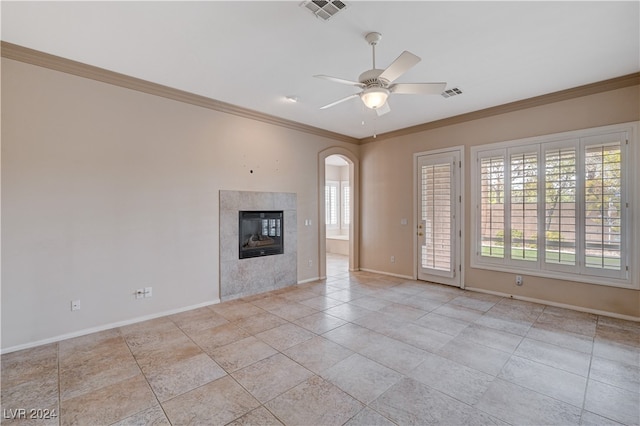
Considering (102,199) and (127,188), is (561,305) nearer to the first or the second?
(127,188)

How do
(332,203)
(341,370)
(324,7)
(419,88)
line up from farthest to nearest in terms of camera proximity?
(332,203) < (419,88) < (341,370) < (324,7)

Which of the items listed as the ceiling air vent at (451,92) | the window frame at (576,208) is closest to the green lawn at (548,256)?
the window frame at (576,208)

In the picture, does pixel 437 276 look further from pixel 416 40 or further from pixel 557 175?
pixel 416 40

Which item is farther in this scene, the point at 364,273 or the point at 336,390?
the point at 364,273

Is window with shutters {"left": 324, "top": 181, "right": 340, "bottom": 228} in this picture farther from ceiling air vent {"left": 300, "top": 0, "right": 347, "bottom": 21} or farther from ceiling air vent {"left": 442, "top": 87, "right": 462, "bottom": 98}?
ceiling air vent {"left": 300, "top": 0, "right": 347, "bottom": 21}

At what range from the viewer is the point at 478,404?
7.18 ft

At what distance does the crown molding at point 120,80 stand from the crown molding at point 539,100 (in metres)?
2.71

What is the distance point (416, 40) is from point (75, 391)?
4295 mm

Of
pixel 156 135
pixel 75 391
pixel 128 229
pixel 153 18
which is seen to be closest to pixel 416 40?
pixel 153 18

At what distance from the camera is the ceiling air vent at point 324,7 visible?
231 centimetres

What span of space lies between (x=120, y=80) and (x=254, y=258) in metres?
3.10

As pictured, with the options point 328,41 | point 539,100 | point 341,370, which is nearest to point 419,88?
point 328,41

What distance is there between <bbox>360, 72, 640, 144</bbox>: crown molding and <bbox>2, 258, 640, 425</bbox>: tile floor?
9.89ft

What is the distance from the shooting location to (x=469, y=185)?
5.12 metres
